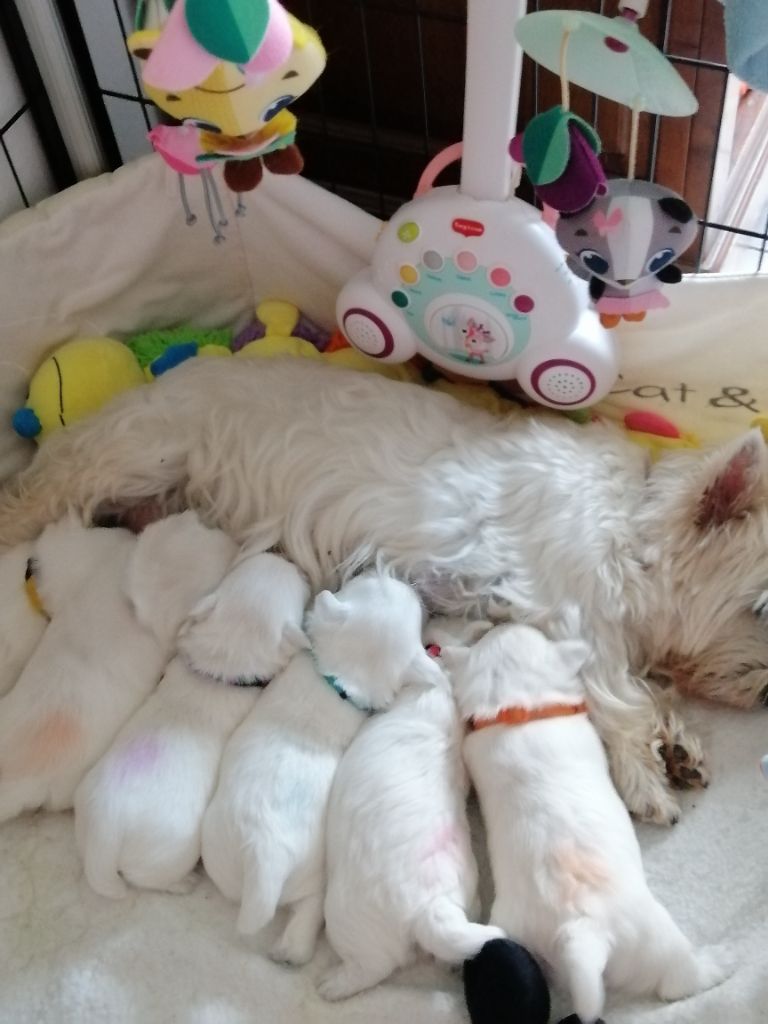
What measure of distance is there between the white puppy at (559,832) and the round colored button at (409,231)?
60 cm

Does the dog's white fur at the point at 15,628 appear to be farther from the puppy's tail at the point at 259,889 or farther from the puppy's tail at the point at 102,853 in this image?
the puppy's tail at the point at 259,889

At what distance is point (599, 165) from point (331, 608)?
69 cm

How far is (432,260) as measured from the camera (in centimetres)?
162

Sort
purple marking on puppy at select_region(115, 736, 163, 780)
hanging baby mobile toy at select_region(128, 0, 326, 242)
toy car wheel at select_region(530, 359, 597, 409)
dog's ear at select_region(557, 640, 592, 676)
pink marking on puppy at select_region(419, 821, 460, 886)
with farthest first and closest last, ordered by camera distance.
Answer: toy car wheel at select_region(530, 359, 597, 409) < dog's ear at select_region(557, 640, 592, 676) < purple marking on puppy at select_region(115, 736, 163, 780) < pink marking on puppy at select_region(419, 821, 460, 886) < hanging baby mobile toy at select_region(128, 0, 326, 242)

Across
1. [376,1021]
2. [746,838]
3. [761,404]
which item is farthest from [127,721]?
[761,404]

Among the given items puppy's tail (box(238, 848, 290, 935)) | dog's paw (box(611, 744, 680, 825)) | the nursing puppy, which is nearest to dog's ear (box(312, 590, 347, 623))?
the nursing puppy

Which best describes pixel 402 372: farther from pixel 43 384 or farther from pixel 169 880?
pixel 169 880

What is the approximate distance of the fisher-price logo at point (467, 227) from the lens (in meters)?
1.56

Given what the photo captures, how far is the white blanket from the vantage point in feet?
4.37

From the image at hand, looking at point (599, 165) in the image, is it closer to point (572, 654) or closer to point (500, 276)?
point (500, 276)

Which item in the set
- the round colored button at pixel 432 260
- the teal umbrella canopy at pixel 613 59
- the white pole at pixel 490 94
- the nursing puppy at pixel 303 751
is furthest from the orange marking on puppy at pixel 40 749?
the teal umbrella canopy at pixel 613 59

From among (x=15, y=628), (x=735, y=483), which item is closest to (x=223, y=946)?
(x=15, y=628)

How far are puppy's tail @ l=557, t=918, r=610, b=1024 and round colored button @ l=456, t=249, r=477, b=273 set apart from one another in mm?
905

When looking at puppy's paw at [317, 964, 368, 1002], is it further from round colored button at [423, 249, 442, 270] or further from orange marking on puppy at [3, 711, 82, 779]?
round colored button at [423, 249, 442, 270]
